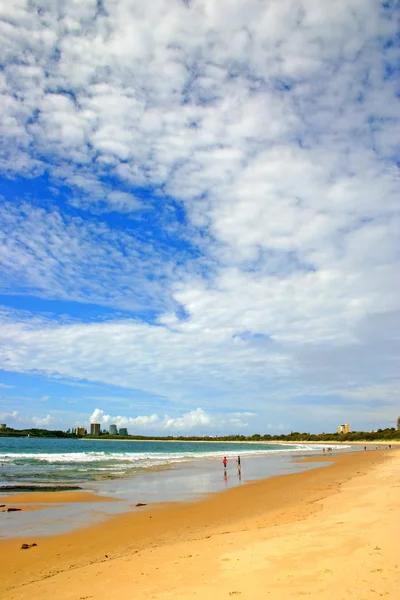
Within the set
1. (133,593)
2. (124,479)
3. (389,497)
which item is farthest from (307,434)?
(133,593)

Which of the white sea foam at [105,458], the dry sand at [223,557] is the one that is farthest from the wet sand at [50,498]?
the white sea foam at [105,458]

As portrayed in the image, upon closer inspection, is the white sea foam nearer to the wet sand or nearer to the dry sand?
the wet sand

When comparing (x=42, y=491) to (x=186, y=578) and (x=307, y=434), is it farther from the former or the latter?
(x=307, y=434)

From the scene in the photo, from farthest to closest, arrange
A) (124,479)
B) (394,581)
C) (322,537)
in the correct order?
1. (124,479)
2. (322,537)
3. (394,581)

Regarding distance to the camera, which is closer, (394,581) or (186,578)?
(394,581)

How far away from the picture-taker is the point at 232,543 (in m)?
10.7

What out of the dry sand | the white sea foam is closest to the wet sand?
the dry sand

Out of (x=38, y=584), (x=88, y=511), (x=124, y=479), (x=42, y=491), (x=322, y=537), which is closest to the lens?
(x=38, y=584)

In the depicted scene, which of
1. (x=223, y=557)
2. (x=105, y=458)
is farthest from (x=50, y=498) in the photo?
(x=105, y=458)

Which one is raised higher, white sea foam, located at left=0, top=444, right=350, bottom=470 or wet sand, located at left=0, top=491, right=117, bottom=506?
white sea foam, located at left=0, top=444, right=350, bottom=470

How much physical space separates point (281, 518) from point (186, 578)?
7.38 metres

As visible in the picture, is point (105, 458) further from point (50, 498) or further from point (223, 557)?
point (223, 557)

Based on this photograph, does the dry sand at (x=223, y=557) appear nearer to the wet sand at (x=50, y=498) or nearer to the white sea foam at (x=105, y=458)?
the wet sand at (x=50, y=498)

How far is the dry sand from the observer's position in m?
7.19
